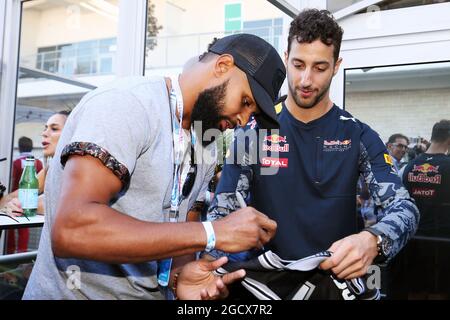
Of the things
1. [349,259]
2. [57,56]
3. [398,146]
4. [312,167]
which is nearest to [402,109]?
[398,146]

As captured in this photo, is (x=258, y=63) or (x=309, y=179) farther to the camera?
(x=309, y=179)

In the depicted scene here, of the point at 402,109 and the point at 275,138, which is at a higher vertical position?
the point at 402,109

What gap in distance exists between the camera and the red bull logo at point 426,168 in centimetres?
279

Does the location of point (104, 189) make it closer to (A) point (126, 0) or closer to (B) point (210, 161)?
(B) point (210, 161)

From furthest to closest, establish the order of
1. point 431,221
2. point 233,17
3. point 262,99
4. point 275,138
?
point 233,17 < point 431,221 < point 275,138 < point 262,99

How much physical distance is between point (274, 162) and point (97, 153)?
118 cm

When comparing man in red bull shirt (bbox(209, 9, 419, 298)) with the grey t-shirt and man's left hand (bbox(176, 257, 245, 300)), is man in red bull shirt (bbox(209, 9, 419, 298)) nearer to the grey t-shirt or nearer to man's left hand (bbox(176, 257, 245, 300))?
man's left hand (bbox(176, 257, 245, 300))

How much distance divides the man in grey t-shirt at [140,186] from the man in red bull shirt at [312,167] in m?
0.47

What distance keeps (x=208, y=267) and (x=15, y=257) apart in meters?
1.57

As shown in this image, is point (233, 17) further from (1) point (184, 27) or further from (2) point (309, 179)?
(2) point (309, 179)

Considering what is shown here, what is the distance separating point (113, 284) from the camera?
1.35m

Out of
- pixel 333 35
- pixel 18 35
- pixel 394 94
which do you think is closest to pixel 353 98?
pixel 394 94

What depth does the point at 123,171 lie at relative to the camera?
1.13m

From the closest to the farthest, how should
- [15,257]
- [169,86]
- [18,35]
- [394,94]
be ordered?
[169,86]
[15,257]
[394,94]
[18,35]
